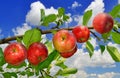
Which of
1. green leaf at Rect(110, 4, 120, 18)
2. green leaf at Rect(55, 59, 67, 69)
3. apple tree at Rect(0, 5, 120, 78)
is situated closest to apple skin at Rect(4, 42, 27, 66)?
apple tree at Rect(0, 5, 120, 78)

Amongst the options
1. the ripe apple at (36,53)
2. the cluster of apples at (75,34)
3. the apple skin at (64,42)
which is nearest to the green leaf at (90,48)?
the cluster of apples at (75,34)

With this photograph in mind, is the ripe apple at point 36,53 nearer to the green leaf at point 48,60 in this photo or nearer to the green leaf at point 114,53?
the green leaf at point 48,60

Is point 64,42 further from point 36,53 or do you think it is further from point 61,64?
point 61,64

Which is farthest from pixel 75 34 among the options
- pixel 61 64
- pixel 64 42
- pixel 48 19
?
pixel 61 64

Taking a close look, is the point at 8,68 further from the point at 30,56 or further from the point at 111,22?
the point at 111,22

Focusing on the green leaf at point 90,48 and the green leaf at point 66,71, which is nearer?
the green leaf at point 90,48

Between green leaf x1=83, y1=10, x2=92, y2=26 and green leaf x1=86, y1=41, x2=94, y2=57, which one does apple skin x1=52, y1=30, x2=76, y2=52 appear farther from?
green leaf x1=86, y1=41, x2=94, y2=57

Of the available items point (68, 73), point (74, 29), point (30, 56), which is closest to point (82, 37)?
point (74, 29)
